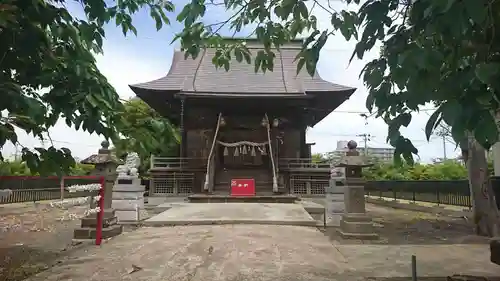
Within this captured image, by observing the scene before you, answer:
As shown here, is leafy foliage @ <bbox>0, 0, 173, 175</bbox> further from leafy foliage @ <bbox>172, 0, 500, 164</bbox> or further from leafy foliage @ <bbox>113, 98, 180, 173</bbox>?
leafy foliage @ <bbox>172, 0, 500, 164</bbox>

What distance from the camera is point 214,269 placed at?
5.07 m

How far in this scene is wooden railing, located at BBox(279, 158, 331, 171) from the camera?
18.9 metres

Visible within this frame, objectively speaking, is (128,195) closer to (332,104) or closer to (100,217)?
(100,217)

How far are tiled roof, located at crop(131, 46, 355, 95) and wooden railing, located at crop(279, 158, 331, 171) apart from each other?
3565mm

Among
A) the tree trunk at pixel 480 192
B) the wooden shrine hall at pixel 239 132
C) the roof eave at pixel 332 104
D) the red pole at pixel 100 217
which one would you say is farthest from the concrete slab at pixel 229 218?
the roof eave at pixel 332 104

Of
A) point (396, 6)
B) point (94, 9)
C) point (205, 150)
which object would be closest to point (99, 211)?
point (94, 9)

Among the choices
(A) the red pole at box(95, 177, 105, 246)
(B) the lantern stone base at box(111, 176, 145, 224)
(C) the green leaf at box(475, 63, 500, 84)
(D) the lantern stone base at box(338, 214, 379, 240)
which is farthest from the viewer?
(B) the lantern stone base at box(111, 176, 145, 224)

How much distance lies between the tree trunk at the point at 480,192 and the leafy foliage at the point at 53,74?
873cm

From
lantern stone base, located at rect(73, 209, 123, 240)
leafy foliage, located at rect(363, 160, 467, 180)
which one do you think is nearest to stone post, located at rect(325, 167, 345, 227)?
lantern stone base, located at rect(73, 209, 123, 240)

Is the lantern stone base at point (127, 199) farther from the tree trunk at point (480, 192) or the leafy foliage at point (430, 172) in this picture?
the leafy foliage at point (430, 172)

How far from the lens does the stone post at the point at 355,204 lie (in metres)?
8.20

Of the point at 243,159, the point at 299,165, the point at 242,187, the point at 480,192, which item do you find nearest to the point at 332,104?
the point at 299,165

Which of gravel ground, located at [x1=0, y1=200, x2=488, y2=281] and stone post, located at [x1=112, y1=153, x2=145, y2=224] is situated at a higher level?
stone post, located at [x1=112, y1=153, x2=145, y2=224]

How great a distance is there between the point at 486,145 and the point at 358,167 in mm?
7149
